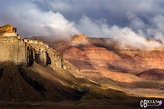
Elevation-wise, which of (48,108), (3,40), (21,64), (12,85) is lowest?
(48,108)

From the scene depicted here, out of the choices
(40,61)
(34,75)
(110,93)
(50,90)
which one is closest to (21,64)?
(34,75)

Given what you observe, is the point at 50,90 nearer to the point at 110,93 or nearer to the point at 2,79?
the point at 2,79

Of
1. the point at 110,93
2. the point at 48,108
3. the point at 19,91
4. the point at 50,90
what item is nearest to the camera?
the point at 48,108

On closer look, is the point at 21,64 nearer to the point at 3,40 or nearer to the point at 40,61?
the point at 3,40

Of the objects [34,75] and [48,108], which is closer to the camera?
[48,108]

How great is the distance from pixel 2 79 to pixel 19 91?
21.8 feet

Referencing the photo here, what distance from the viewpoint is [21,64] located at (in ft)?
392

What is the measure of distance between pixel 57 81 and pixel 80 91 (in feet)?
30.7

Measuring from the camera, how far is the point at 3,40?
119750 mm

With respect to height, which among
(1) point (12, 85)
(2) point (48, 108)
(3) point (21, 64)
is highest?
(3) point (21, 64)

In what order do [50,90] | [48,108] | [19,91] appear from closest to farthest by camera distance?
[48,108] < [19,91] < [50,90]

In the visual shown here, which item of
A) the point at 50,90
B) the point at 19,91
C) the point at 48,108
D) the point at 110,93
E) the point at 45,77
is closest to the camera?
the point at 48,108

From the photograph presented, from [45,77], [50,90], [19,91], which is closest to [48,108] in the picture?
[19,91]

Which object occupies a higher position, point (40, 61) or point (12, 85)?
point (40, 61)
